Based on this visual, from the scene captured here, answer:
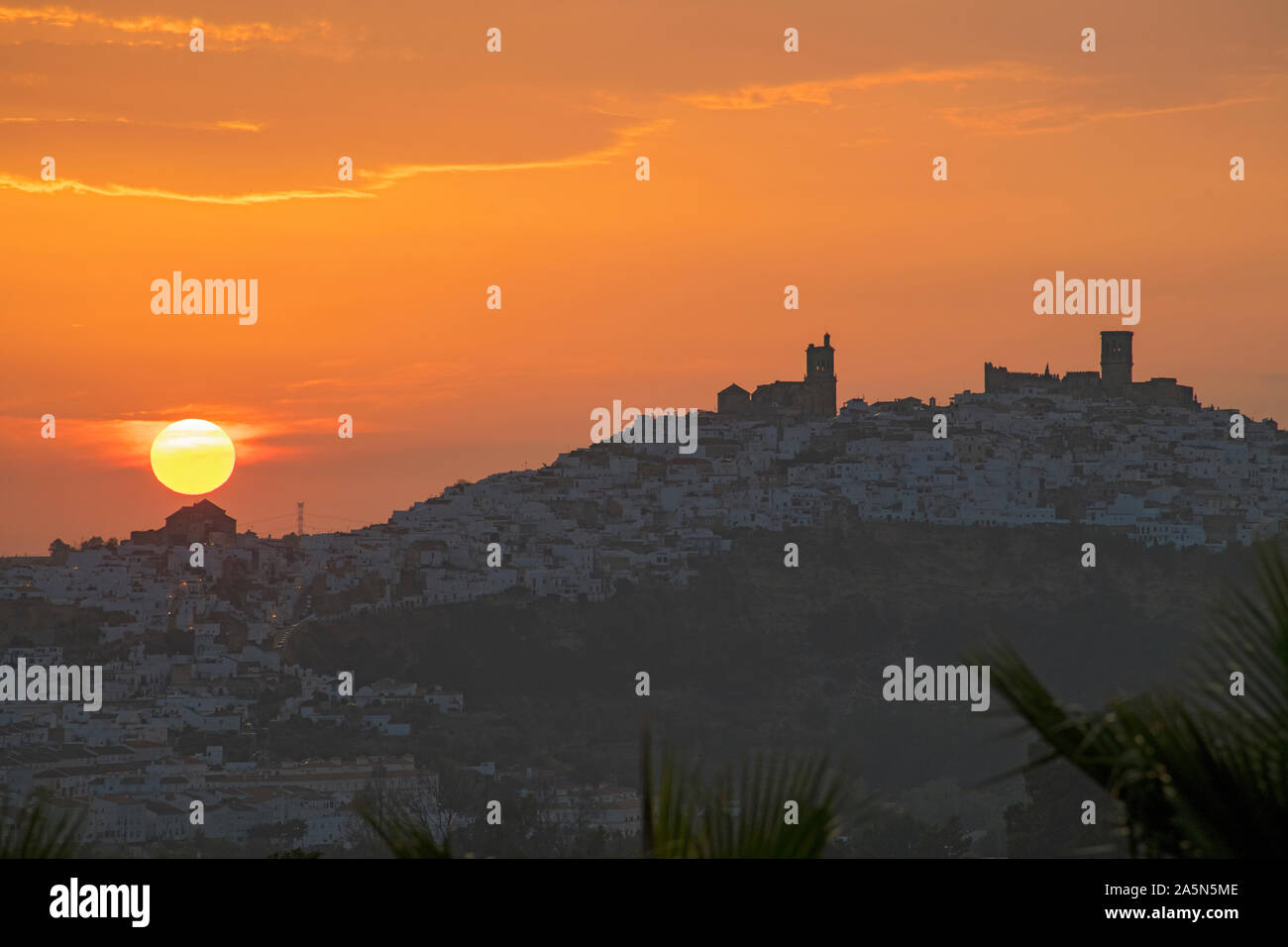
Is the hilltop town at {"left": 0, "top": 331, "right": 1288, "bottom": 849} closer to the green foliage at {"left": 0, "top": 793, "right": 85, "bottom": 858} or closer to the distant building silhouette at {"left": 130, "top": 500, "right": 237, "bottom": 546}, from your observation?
the distant building silhouette at {"left": 130, "top": 500, "right": 237, "bottom": 546}

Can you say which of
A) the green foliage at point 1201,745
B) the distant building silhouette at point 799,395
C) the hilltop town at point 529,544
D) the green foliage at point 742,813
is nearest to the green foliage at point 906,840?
the hilltop town at point 529,544

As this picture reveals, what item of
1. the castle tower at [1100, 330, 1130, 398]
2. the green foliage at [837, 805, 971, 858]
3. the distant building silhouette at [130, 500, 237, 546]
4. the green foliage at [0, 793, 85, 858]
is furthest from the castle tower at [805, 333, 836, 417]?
the green foliage at [0, 793, 85, 858]

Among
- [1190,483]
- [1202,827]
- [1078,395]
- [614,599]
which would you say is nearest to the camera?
[1202,827]

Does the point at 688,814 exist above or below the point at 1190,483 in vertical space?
below

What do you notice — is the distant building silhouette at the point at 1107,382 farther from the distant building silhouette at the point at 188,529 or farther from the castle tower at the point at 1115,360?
the distant building silhouette at the point at 188,529

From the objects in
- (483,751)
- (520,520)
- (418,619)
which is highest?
(520,520)
